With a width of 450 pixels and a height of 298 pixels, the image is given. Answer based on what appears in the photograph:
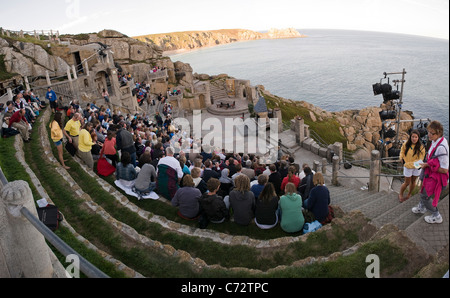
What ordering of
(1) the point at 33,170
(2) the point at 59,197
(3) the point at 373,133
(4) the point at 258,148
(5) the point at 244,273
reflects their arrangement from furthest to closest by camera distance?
(3) the point at 373,133
(4) the point at 258,148
(1) the point at 33,170
(2) the point at 59,197
(5) the point at 244,273

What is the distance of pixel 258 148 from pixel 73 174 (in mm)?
12054

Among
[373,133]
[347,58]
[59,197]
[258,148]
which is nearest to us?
[59,197]

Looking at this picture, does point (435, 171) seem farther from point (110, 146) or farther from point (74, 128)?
point (74, 128)

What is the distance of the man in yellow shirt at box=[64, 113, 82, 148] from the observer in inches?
393

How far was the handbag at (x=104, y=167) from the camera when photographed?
981cm

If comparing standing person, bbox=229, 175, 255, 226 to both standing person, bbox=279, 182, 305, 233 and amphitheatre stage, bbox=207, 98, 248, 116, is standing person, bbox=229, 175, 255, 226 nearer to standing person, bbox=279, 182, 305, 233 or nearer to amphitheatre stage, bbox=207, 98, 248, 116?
standing person, bbox=279, 182, 305, 233

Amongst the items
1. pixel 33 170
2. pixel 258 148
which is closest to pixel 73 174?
pixel 33 170

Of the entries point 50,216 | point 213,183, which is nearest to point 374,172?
point 213,183

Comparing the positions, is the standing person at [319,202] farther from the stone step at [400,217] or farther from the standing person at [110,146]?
the standing person at [110,146]

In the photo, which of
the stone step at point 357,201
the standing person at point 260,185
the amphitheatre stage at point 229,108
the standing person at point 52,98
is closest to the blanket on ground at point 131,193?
the standing person at point 260,185

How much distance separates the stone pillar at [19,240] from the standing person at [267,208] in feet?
14.0
